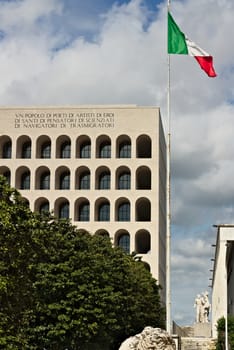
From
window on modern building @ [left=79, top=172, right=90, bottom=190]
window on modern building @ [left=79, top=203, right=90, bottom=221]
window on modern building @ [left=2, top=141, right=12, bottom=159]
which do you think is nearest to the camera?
window on modern building @ [left=79, top=203, right=90, bottom=221]

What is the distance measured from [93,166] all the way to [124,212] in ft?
20.7

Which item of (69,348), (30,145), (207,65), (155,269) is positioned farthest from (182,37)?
(30,145)

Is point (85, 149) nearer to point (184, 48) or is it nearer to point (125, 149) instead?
point (125, 149)

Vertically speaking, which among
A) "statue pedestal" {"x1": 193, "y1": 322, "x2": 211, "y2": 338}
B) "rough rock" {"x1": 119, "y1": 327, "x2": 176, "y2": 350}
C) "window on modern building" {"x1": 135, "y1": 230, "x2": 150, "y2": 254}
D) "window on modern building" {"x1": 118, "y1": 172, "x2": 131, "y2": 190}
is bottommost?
"rough rock" {"x1": 119, "y1": 327, "x2": 176, "y2": 350}

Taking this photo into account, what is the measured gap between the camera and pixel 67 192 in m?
86.6

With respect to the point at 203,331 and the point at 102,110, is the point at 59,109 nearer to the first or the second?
the point at 102,110

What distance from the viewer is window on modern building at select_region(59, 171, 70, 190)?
88.4m

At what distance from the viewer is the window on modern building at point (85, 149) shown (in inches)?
3490

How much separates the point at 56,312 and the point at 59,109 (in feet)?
159

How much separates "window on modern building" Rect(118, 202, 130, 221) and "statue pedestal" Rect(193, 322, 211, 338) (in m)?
27.2

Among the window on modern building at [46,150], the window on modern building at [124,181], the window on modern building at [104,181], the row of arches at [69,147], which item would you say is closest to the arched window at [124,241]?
the window on modern building at [124,181]

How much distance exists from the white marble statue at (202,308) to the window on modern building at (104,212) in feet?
93.8

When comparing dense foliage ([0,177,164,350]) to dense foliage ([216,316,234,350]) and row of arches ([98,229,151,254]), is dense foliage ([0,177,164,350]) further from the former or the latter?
row of arches ([98,229,151,254])

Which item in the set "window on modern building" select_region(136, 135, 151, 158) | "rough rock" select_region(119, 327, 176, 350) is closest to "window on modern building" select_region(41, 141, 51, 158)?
"window on modern building" select_region(136, 135, 151, 158)
